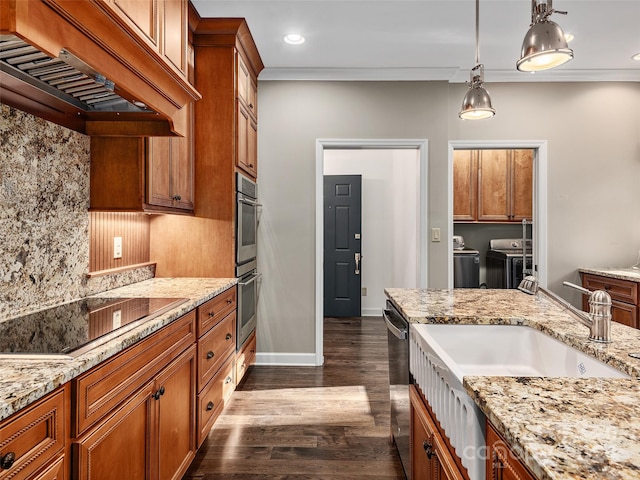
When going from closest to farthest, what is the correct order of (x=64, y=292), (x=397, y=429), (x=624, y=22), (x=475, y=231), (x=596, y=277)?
(x=64, y=292), (x=397, y=429), (x=624, y=22), (x=596, y=277), (x=475, y=231)

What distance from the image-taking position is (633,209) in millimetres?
3566

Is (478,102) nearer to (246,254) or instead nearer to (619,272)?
(246,254)

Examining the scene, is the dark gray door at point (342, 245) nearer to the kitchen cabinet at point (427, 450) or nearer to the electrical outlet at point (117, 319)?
the kitchen cabinet at point (427, 450)

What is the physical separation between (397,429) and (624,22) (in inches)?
120

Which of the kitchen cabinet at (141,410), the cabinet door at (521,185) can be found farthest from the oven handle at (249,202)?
the cabinet door at (521,185)

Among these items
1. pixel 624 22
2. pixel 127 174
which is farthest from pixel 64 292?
pixel 624 22

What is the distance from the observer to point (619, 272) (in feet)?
10.6

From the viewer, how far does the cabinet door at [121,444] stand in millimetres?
1072

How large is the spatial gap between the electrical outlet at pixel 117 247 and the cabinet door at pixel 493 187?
13.6 feet

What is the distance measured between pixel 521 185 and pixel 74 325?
4.94 meters

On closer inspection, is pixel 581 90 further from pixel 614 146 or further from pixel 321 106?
pixel 321 106

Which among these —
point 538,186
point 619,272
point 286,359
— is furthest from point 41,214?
point 619,272

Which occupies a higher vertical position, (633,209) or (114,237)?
(633,209)

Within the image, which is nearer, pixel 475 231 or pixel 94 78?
pixel 94 78
